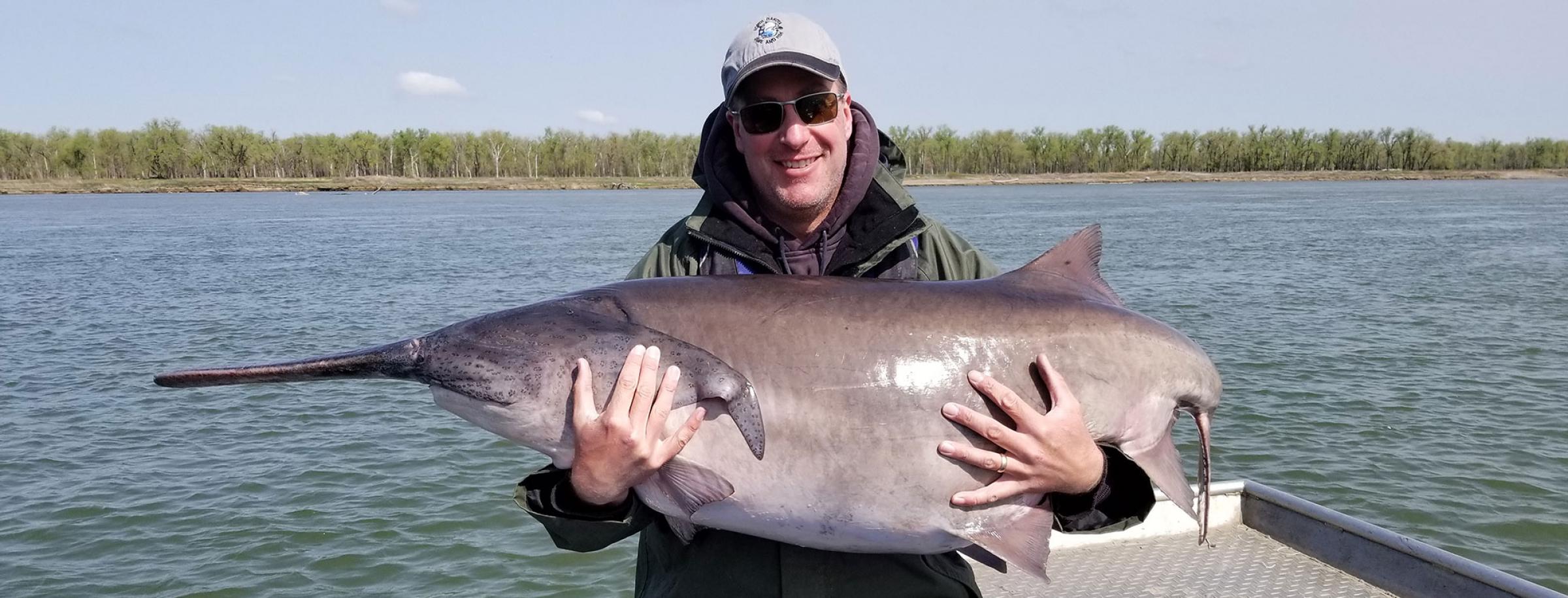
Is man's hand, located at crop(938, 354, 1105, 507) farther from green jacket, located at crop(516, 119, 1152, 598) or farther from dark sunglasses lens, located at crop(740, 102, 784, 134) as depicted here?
dark sunglasses lens, located at crop(740, 102, 784, 134)

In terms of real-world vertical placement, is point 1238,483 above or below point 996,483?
below

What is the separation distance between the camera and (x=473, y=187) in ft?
419

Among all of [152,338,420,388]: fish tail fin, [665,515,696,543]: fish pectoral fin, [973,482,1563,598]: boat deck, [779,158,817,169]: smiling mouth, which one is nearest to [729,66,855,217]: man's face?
[779,158,817,169]: smiling mouth

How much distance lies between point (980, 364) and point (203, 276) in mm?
29333

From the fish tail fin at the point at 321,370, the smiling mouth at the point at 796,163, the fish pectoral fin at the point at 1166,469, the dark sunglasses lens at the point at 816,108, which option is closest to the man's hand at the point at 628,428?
the fish tail fin at the point at 321,370

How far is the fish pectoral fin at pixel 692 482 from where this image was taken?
2.87m

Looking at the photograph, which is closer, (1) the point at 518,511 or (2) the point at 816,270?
(2) the point at 816,270

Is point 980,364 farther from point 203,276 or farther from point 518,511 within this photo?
point 203,276

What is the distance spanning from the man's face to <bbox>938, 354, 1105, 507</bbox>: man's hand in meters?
0.86

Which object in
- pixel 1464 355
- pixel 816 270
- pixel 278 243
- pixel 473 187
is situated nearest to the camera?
pixel 816 270

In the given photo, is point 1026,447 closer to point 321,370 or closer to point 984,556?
point 984,556

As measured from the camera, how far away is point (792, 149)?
3.36 m

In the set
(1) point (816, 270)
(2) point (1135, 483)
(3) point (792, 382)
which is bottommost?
(2) point (1135, 483)

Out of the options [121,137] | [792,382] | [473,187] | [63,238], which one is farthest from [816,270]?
[121,137]
